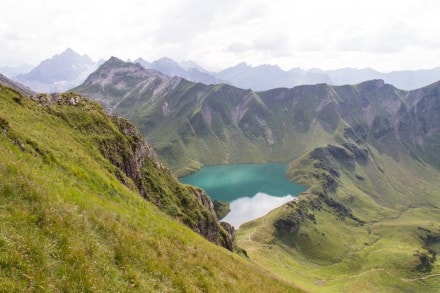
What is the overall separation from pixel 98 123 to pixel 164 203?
860 inches

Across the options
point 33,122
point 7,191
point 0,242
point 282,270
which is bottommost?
point 282,270

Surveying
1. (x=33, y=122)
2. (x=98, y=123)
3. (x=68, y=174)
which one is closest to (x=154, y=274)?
(x=68, y=174)

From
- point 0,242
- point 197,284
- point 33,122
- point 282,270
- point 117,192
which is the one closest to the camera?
point 0,242

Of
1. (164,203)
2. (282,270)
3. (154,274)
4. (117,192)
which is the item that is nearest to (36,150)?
(117,192)

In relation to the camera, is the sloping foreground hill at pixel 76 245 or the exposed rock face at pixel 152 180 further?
the exposed rock face at pixel 152 180

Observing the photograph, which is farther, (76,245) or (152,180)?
(152,180)

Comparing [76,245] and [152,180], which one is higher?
[152,180]

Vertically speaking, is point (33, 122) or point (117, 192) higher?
point (33, 122)

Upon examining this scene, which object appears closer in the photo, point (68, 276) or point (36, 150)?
point (68, 276)

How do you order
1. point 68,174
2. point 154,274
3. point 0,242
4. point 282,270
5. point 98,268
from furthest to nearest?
point 282,270 → point 68,174 → point 154,274 → point 98,268 → point 0,242

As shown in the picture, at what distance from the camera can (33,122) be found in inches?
1877

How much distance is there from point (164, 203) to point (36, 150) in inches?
1822

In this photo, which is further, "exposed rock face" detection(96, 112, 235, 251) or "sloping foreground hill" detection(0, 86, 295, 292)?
"exposed rock face" detection(96, 112, 235, 251)

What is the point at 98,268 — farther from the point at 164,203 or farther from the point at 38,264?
the point at 164,203
